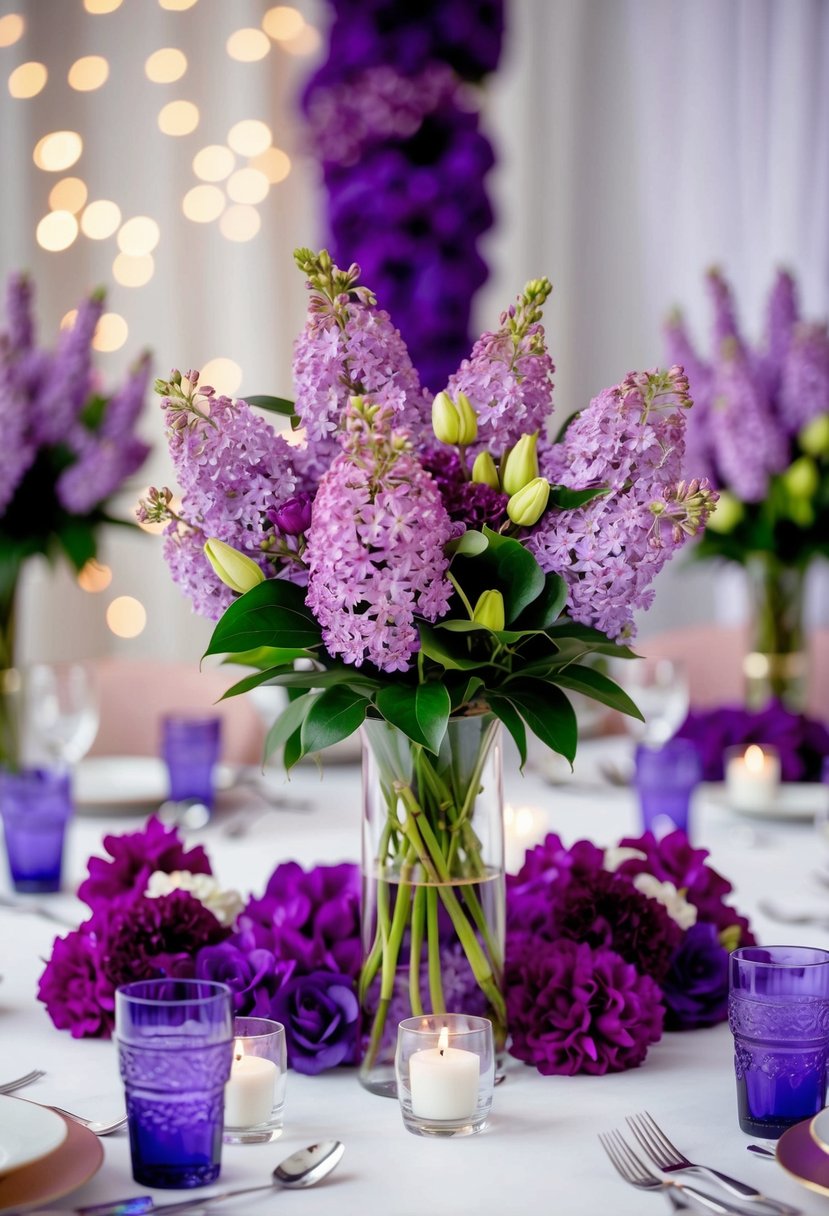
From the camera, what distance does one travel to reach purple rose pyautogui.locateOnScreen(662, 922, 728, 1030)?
117cm

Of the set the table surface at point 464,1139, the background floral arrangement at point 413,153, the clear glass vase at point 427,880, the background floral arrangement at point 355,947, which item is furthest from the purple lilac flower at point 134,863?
the background floral arrangement at point 413,153

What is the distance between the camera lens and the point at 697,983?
117 cm

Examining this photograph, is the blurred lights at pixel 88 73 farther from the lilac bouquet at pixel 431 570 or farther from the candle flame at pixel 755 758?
the lilac bouquet at pixel 431 570

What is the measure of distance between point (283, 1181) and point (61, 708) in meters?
1.14

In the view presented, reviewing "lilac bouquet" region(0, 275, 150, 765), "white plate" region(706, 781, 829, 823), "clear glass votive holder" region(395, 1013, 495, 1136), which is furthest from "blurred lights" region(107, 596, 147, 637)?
"clear glass votive holder" region(395, 1013, 495, 1136)

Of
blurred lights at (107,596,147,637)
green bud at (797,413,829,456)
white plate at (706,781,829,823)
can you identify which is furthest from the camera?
blurred lights at (107,596,147,637)

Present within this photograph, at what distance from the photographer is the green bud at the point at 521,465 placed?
40.9 inches

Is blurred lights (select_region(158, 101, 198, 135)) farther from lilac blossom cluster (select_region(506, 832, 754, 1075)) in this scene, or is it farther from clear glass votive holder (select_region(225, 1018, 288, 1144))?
clear glass votive holder (select_region(225, 1018, 288, 1144))

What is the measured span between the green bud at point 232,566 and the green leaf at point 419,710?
121mm

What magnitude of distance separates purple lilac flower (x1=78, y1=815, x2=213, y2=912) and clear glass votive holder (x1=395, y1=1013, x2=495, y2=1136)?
330 millimetres

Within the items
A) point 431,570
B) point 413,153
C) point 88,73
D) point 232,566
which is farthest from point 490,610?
point 88,73

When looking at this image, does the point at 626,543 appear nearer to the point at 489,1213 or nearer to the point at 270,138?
the point at 489,1213

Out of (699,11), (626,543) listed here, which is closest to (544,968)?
(626,543)

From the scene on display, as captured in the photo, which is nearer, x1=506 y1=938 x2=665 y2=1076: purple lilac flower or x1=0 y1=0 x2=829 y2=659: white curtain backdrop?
x1=506 y1=938 x2=665 y2=1076: purple lilac flower
